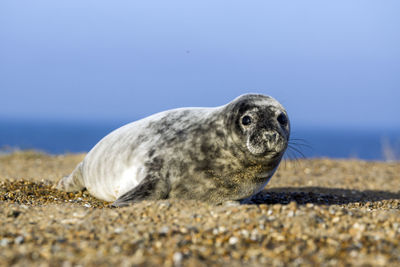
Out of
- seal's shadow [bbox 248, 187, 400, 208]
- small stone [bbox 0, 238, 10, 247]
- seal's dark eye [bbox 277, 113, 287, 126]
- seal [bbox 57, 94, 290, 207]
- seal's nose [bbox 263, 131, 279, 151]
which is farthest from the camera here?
seal's shadow [bbox 248, 187, 400, 208]

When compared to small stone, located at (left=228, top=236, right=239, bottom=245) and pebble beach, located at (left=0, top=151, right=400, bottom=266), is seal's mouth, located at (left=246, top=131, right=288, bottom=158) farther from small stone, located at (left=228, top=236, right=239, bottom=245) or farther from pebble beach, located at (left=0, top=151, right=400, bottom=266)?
small stone, located at (left=228, top=236, right=239, bottom=245)

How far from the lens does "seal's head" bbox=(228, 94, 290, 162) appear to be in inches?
190

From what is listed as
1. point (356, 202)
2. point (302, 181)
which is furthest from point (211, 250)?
point (302, 181)

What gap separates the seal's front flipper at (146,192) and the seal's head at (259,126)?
91 cm

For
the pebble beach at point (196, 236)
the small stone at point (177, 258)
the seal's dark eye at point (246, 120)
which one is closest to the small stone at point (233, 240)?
the pebble beach at point (196, 236)

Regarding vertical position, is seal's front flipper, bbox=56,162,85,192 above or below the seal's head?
below

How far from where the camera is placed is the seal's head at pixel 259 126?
4.82 metres

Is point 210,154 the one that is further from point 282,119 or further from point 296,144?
point 296,144

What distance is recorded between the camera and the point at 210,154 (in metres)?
5.27

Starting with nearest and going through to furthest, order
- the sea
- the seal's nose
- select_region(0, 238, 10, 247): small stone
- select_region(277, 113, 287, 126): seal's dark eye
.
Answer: select_region(0, 238, 10, 247): small stone, the seal's nose, select_region(277, 113, 287, 126): seal's dark eye, the sea

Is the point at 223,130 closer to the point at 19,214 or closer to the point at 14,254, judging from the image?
the point at 19,214

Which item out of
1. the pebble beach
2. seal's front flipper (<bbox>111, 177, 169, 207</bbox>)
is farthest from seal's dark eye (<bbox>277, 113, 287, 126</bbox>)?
seal's front flipper (<bbox>111, 177, 169, 207</bbox>)

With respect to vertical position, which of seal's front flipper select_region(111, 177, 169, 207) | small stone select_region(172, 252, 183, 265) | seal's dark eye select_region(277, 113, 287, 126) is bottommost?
seal's front flipper select_region(111, 177, 169, 207)

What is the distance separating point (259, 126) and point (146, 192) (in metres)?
1.33
